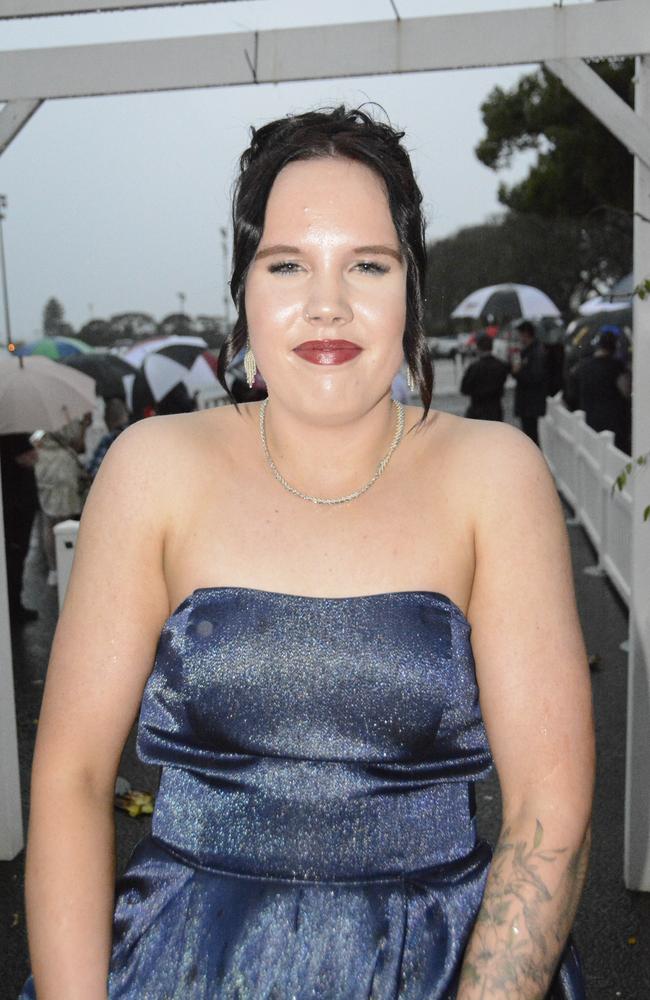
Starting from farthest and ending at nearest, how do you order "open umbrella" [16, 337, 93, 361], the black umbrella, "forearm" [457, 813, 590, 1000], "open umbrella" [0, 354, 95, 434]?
1. "open umbrella" [16, 337, 93, 361]
2. the black umbrella
3. "open umbrella" [0, 354, 95, 434]
4. "forearm" [457, 813, 590, 1000]

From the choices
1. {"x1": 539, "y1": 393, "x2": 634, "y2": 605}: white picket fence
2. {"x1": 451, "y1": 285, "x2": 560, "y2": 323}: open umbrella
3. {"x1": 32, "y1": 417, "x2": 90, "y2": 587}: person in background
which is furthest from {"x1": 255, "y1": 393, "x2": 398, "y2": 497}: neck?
{"x1": 451, "y1": 285, "x2": 560, "y2": 323}: open umbrella

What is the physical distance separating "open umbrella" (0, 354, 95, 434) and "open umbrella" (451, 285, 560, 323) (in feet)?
35.3

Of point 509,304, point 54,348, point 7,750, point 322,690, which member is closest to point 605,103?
point 322,690

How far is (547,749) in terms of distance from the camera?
1530 millimetres

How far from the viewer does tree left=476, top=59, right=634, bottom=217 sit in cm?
2923

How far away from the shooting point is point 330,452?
1.74 metres

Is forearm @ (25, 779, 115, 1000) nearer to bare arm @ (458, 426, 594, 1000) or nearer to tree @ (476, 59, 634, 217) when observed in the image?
bare arm @ (458, 426, 594, 1000)

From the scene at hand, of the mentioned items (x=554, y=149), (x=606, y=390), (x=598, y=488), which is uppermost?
(x=554, y=149)

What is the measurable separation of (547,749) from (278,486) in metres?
0.58

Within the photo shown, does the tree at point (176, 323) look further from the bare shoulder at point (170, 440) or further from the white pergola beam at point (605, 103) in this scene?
the bare shoulder at point (170, 440)

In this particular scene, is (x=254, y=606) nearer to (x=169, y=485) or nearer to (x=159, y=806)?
(x=169, y=485)

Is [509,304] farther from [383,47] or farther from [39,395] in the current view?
[383,47]

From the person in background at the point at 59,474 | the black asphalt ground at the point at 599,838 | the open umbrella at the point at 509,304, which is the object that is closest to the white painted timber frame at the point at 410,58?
the black asphalt ground at the point at 599,838

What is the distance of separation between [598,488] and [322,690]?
30.6 ft
